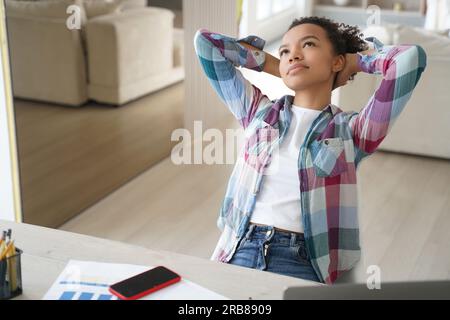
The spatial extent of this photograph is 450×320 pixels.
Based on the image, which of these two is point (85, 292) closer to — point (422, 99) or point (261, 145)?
point (261, 145)

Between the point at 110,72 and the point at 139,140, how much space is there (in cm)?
50

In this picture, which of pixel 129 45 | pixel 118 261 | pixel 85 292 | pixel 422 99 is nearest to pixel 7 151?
pixel 129 45

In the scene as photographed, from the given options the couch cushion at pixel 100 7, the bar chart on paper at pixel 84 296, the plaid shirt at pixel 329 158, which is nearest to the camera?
the bar chart on paper at pixel 84 296

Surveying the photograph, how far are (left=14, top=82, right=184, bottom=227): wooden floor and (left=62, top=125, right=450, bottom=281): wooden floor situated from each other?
0.24 ft

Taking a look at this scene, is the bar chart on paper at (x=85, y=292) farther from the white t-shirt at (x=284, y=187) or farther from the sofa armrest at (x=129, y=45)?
the sofa armrest at (x=129, y=45)

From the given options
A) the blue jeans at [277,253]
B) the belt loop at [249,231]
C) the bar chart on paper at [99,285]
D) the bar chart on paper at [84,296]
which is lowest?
the blue jeans at [277,253]

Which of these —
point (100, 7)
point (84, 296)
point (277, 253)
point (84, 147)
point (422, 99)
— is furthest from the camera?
point (422, 99)

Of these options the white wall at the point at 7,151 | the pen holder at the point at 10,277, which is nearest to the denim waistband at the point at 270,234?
the pen holder at the point at 10,277

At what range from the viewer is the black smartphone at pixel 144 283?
3.86 feet

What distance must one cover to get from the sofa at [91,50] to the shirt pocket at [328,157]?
138cm

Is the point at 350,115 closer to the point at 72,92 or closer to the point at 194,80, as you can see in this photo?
the point at 72,92

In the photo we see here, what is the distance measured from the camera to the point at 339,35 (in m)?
1.61

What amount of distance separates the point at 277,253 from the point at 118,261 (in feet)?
1.23

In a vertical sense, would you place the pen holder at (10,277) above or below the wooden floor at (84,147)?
above
